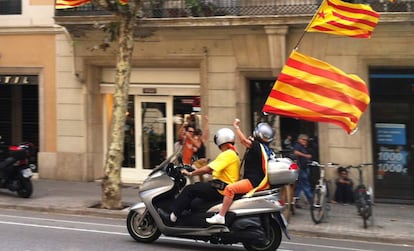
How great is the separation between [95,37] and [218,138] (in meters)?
7.98

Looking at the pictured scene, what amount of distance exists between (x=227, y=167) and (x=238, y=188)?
33 centimetres

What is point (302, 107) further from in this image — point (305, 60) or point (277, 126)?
point (277, 126)

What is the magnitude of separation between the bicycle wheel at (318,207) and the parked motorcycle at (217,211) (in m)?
2.72

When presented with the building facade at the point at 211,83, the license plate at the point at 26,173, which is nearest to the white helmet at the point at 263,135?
the building facade at the point at 211,83

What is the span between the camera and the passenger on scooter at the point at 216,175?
7.05m

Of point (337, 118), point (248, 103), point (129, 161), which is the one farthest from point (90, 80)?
point (337, 118)

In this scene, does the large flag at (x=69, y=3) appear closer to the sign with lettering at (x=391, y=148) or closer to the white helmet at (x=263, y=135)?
the white helmet at (x=263, y=135)

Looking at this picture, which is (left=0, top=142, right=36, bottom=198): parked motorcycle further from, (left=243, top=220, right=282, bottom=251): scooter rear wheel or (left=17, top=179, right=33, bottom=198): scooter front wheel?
(left=243, top=220, right=282, bottom=251): scooter rear wheel

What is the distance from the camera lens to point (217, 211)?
708 cm

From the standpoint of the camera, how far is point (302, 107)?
8.53 meters

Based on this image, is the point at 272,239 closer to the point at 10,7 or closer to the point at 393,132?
the point at 393,132

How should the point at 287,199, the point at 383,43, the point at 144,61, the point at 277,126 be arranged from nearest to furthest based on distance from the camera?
1. the point at 287,199
2. the point at 383,43
3. the point at 277,126
4. the point at 144,61

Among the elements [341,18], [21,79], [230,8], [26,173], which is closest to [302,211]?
[341,18]

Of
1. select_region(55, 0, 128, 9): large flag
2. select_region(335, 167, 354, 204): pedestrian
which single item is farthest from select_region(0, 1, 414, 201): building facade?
select_region(335, 167, 354, 204): pedestrian
